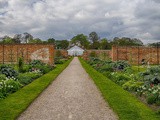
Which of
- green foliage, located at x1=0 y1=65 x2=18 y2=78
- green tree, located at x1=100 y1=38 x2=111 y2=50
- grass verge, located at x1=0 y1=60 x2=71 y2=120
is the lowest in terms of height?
grass verge, located at x1=0 y1=60 x2=71 y2=120

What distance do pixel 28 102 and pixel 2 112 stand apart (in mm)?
1920

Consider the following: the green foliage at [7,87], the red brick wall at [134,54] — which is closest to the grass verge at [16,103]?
the green foliage at [7,87]

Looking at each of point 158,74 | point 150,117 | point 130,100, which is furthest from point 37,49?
point 150,117

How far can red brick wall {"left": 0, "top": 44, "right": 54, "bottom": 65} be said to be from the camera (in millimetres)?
38125

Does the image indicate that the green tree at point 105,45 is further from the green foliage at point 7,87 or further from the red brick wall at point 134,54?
the green foliage at point 7,87

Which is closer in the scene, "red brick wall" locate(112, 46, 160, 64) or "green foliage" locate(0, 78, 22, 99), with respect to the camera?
"green foliage" locate(0, 78, 22, 99)

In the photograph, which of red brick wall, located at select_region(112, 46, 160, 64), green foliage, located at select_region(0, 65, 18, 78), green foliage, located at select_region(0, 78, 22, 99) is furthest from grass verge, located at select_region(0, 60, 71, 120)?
red brick wall, located at select_region(112, 46, 160, 64)

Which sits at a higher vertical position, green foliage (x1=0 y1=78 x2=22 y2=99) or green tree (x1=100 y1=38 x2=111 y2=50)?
green tree (x1=100 y1=38 x2=111 y2=50)

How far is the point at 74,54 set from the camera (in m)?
124

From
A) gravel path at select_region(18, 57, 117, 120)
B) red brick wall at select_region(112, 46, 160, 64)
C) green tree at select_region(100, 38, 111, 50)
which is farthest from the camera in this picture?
green tree at select_region(100, 38, 111, 50)

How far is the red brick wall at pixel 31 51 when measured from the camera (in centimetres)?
3812

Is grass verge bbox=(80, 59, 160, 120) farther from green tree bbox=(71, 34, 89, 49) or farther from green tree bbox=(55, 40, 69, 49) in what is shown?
green tree bbox=(55, 40, 69, 49)

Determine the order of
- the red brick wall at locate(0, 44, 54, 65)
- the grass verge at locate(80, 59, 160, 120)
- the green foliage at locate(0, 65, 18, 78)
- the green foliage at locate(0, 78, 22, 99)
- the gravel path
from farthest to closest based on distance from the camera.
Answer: the red brick wall at locate(0, 44, 54, 65) < the green foliage at locate(0, 65, 18, 78) < the green foliage at locate(0, 78, 22, 99) < the gravel path < the grass verge at locate(80, 59, 160, 120)

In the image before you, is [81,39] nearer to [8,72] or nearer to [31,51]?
[31,51]
